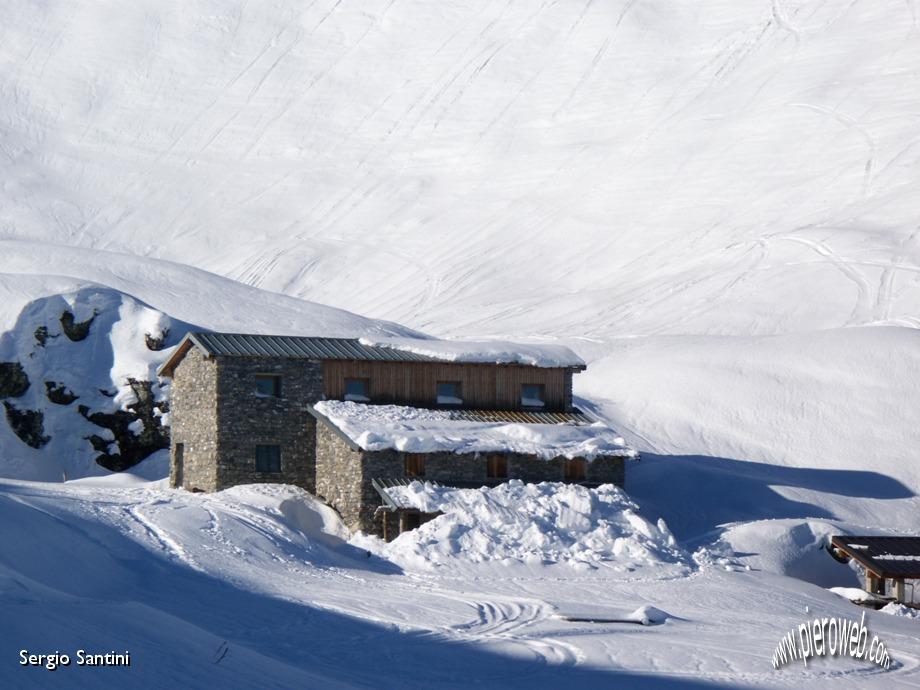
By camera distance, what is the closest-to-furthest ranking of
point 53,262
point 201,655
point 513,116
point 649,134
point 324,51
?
point 201,655, point 53,262, point 649,134, point 513,116, point 324,51

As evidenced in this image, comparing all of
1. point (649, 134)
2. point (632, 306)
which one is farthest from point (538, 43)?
point (632, 306)

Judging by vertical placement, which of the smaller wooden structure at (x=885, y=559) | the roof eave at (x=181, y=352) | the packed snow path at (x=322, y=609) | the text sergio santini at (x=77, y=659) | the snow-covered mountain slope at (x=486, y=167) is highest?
the snow-covered mountain slope at (x=486, y=167)

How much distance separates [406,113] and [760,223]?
112 ft

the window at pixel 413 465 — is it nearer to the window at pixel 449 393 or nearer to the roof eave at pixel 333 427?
the roof eave at pixel 333 427

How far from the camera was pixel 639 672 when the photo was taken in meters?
25.4

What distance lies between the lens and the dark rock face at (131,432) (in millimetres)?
50062

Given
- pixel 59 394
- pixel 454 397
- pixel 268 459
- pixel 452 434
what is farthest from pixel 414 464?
pixel 59 394

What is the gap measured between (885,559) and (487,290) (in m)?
54.4

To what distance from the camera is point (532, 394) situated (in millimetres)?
45219

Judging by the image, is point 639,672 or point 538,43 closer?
point 639,672

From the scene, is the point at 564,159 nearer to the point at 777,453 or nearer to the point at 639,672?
the point at 777,453

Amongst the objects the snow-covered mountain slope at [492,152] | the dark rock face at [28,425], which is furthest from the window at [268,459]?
the snow-covered mountain slope at [492,152]

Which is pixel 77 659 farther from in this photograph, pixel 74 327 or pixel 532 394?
pixel 74 327

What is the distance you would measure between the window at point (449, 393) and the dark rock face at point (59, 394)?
45.0ft
